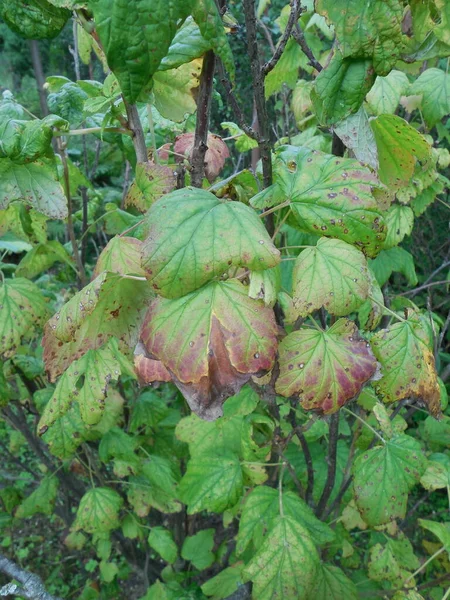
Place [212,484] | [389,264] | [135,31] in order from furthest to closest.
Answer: [389,264]
[212,484]
[135,31]

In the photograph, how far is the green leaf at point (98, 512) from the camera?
1793mm

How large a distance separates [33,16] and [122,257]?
1.45 ft

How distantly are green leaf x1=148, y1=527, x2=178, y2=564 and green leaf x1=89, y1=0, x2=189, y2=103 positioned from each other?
1957 mm

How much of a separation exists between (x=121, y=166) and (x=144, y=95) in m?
5.61

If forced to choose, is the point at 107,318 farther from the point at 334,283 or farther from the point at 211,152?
the point at 211,152

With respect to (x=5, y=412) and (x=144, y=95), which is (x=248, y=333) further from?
(x=5, y=412)

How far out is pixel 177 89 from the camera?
3.26 ft

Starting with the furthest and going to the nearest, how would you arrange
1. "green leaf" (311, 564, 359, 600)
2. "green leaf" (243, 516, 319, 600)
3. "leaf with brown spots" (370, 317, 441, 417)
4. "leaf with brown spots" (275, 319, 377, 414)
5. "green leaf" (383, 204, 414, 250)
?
"green leaf" (383, 204, 414, 250) → "green leaf" (311, 564, 359, 600) → "green leaf" (243, 516, 319, 600) → "leaf with brown spots" (370, 317, 441, 417) → "leaf with brown spots" (275, 319, 377, 414)

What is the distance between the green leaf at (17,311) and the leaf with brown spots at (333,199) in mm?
882

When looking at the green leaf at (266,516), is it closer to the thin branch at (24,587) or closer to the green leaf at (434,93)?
the thin branch at (24,587)

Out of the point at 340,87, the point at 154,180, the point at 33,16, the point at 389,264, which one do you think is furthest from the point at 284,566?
the point at 389,264

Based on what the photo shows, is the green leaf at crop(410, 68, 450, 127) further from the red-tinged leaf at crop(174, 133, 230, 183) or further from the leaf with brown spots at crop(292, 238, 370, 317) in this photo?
the leaf with brown spots at crop(292, 238, 370, 317)

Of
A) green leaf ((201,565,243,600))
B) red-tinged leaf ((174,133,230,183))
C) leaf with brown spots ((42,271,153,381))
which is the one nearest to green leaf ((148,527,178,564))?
green leaf ((201,565,243,600))

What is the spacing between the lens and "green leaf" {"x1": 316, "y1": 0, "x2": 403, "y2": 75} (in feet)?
2.16
